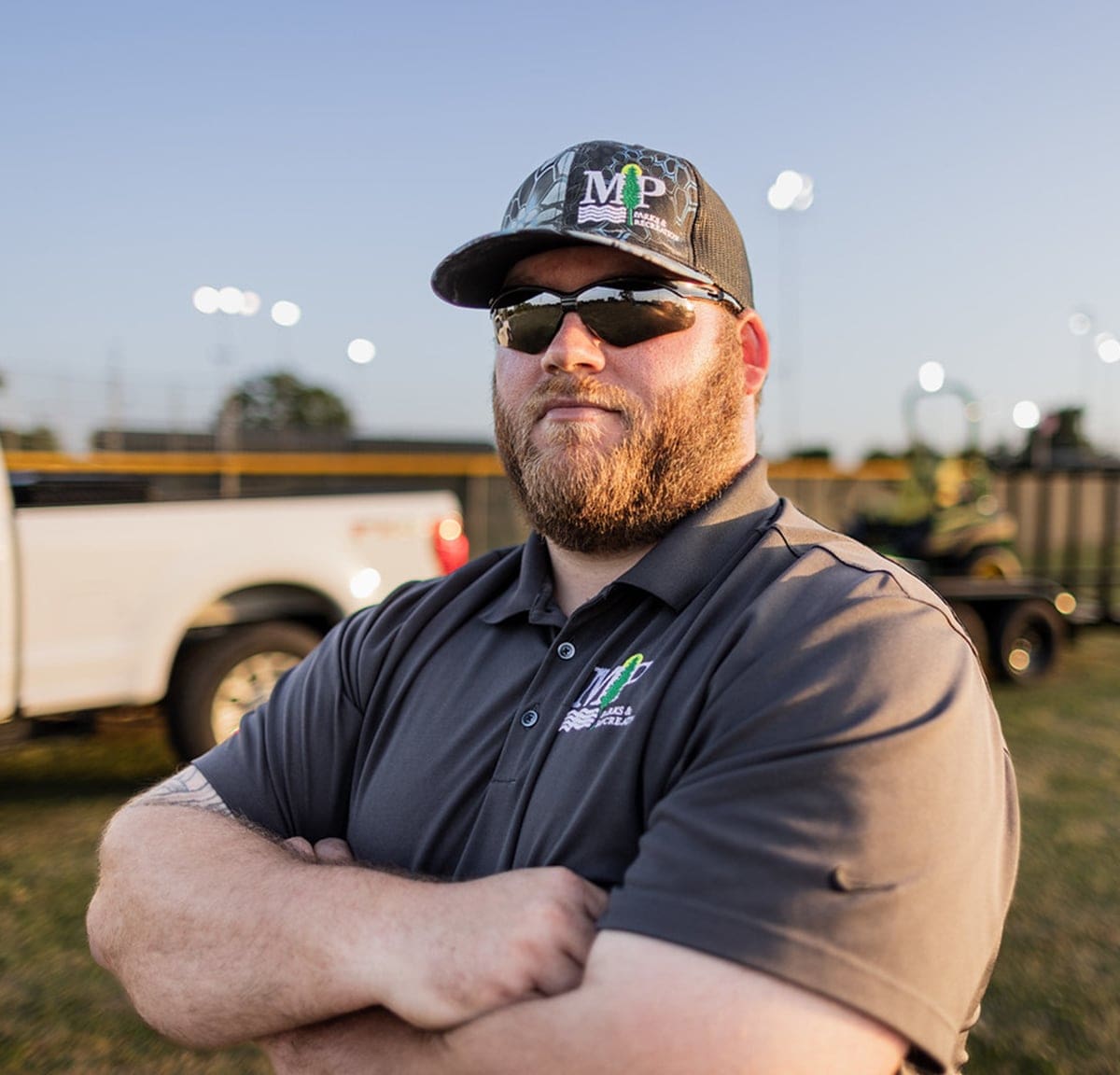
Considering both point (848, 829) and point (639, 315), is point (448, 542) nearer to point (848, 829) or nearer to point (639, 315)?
point (639, 315)

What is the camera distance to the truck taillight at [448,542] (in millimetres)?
6164

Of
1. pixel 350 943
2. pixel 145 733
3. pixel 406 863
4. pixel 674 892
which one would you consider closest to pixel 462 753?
pixel 406 863

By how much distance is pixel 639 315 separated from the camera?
179cm

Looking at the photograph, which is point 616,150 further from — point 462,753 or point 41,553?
point 41,553

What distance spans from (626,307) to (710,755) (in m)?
0.82

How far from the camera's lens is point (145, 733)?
6.66 meters

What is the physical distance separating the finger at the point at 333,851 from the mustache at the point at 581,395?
837 millimetres

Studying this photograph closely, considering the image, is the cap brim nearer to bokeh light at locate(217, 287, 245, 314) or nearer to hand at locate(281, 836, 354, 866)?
hand at locate(281, 836, 354, 866)

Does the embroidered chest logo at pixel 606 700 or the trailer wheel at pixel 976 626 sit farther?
the trailer wheel at pixel 976 626

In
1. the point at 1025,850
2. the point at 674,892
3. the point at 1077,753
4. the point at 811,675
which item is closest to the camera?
the point at 674,892

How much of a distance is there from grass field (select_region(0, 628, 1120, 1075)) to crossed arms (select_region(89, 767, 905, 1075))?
1.73 metres

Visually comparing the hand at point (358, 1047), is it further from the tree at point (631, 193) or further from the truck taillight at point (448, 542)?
the truck taillight at point (448, 542)

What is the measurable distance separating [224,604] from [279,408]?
26.5 meters

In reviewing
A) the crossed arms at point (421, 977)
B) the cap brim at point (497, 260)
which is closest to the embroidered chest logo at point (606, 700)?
the crossed arms at point (421, 977)
